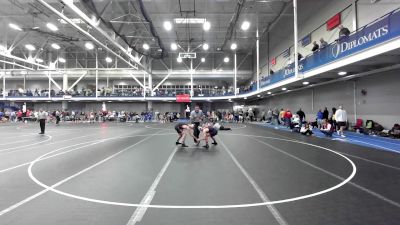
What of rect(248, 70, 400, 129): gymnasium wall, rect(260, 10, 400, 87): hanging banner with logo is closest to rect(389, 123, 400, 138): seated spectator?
rect(248, 70, 400, 129): gymnasium wall

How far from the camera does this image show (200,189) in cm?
501

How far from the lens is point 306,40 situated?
22406 millimetres

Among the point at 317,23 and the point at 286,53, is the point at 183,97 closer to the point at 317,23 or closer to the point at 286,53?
the point at 286,53

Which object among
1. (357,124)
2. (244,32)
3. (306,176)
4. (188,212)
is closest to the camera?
(188,212)

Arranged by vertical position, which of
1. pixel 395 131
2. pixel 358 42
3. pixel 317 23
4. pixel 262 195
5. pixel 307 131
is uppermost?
pixel 317 23


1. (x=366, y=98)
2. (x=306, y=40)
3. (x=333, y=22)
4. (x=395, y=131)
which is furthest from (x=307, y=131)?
(x=306, y=40)

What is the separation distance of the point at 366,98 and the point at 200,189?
14.3 metres

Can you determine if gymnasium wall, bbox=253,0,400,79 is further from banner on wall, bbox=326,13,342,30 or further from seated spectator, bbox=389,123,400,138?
seated spectator, bbox=389,123,400,138

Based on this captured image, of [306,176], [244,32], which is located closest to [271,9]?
[244,32]

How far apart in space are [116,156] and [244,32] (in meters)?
24.7

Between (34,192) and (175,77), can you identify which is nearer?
(34,192)

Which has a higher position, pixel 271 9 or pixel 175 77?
→ pixel 271 9

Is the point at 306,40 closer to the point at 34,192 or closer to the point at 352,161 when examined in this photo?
the point at 352,161

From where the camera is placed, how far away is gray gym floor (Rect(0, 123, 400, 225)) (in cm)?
371
